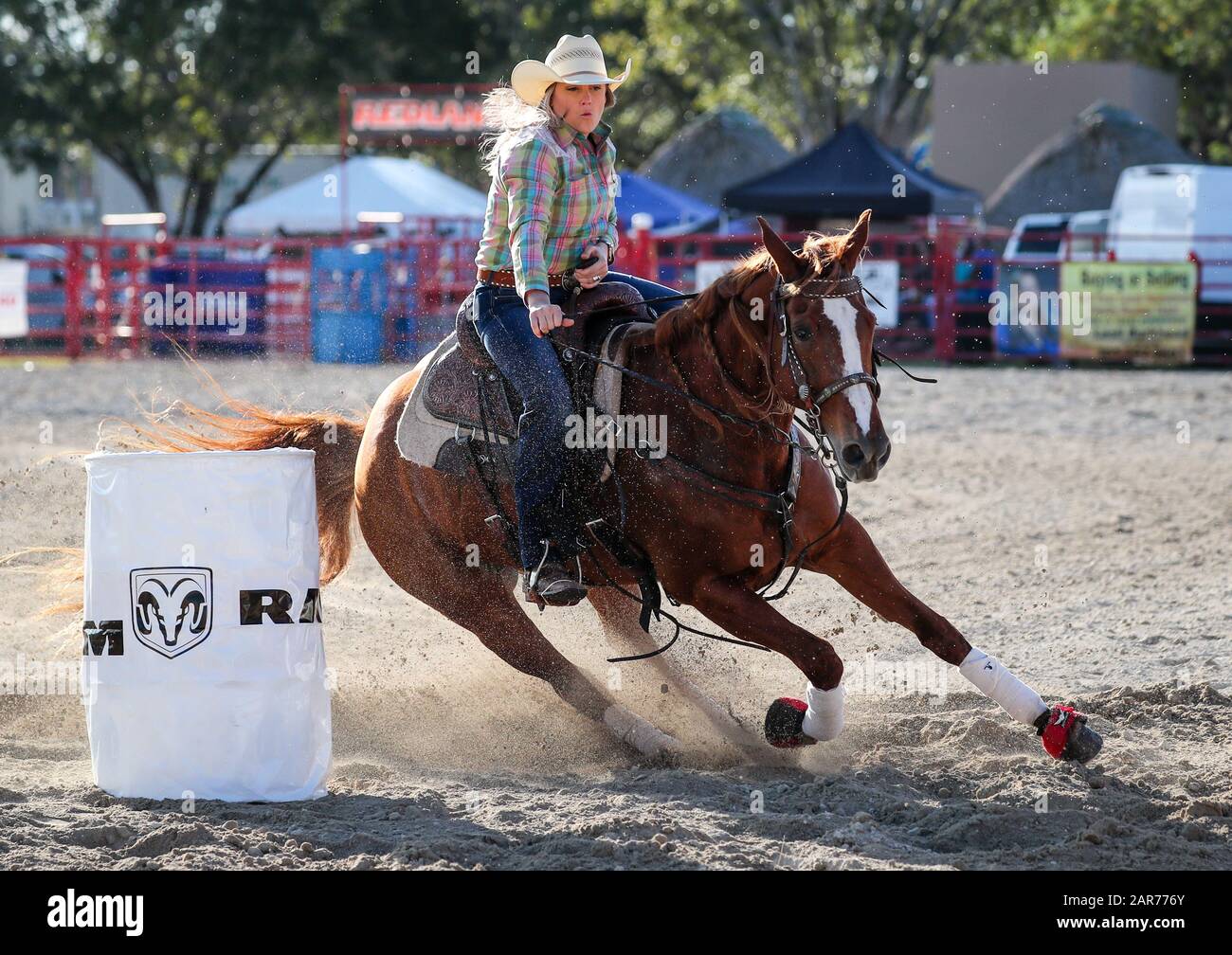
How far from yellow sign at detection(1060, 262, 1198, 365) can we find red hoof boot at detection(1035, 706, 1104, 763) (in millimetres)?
14017

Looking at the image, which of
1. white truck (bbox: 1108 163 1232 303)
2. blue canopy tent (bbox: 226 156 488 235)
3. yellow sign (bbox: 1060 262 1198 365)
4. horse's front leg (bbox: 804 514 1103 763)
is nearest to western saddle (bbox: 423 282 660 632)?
horse's front leg (bbox: 804 514 1103 763)

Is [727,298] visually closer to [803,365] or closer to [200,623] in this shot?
[803,365]

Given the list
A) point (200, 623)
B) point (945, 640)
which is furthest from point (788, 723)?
point (200, 623)

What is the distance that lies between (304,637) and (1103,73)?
27649mm

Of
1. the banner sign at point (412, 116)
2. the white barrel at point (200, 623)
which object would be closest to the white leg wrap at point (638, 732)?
the white barrel at point (200, 623)

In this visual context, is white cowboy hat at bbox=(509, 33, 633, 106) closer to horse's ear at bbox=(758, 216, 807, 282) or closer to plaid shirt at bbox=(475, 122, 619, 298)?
plaid shirt at bbox=(475, 122, 619, 298)

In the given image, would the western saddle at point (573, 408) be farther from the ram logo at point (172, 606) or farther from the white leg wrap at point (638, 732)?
the ram logo at point (172, 606)

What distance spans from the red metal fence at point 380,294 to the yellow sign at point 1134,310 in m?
0.32

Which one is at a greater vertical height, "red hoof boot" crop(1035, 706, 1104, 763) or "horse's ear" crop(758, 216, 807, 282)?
"horse's ear" crop(758, 216, 807, 282)

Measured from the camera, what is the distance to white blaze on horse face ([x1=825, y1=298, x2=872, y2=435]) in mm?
3949

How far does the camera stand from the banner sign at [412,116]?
84.5 feet
